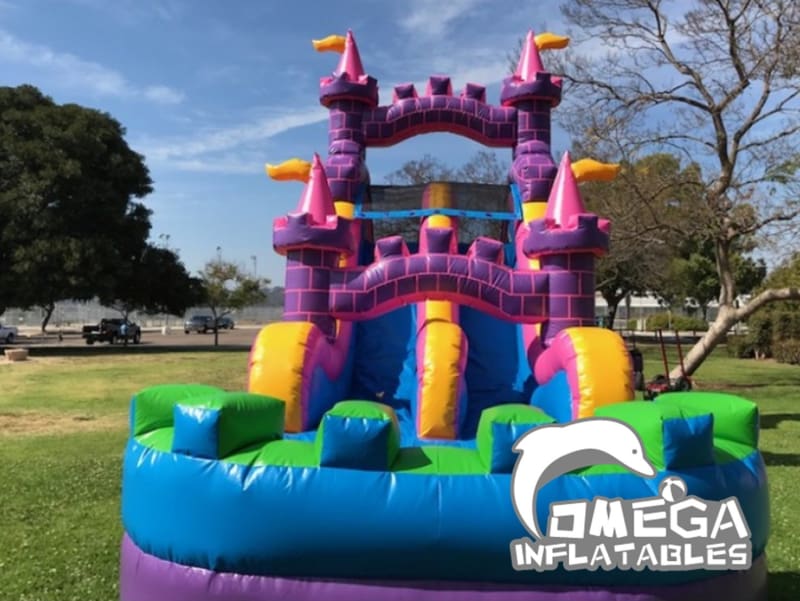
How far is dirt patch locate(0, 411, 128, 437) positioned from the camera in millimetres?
8464

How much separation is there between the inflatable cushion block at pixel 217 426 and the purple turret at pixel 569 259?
235 centimetres

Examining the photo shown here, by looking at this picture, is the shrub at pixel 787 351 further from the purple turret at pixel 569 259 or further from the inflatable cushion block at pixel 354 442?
the inflatable cushion block at pixel 354 442

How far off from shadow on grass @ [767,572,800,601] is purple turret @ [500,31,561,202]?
12.2 feet

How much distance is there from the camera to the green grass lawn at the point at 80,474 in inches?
150

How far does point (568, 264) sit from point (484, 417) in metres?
1.99

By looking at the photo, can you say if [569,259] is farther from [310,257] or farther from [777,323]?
[777,323]

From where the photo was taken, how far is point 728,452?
3.00 m

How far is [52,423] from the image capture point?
9055mm

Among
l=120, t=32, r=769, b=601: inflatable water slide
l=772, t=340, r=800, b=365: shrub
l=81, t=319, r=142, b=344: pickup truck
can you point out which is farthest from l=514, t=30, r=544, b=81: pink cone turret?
l=81, t=319, r=142, b=344: pickup truck

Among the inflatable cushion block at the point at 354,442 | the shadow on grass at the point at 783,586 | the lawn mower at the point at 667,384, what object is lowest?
the shadow on grass at the point at 783,586

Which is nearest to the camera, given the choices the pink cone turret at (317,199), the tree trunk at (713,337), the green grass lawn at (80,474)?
the green grass lawn at (80,474)

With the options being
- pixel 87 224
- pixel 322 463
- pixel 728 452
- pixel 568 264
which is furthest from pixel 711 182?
pixel 87 224

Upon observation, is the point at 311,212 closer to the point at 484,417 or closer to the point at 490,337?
the point at 490,337

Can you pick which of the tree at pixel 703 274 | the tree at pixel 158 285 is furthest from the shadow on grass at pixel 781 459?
the tree at pixel 703 274
